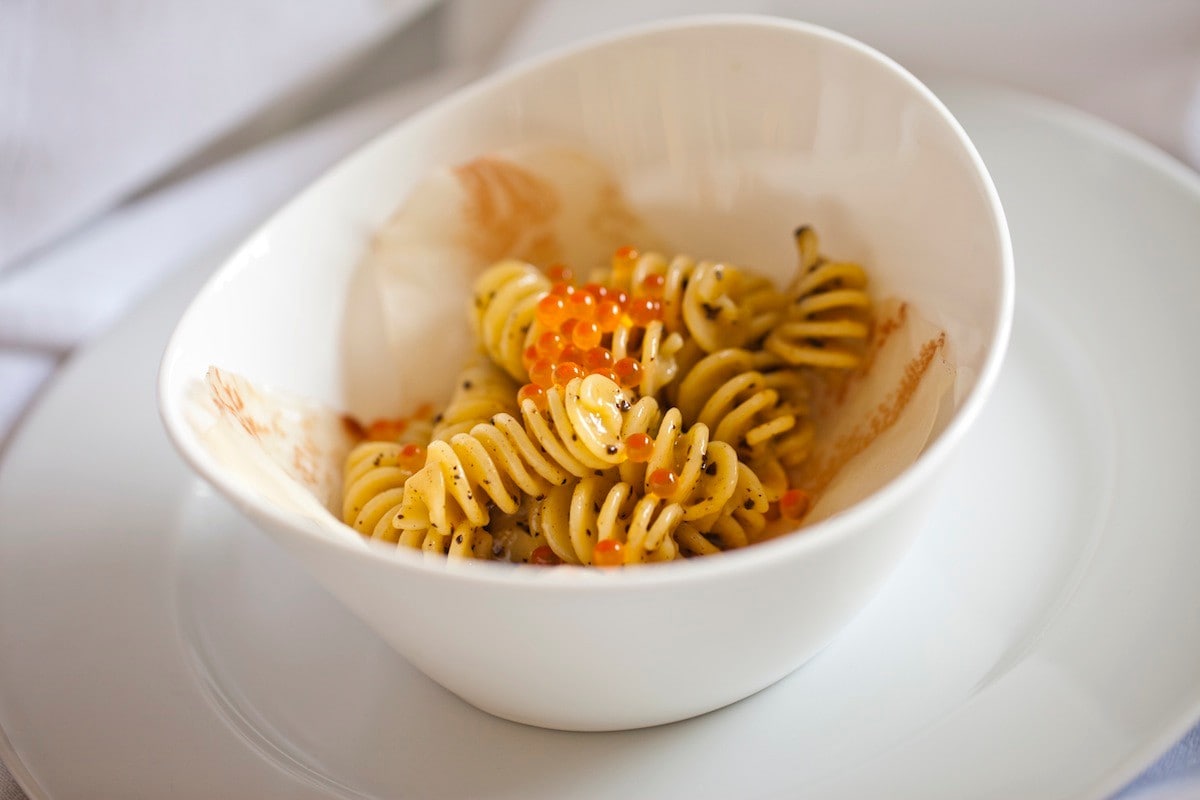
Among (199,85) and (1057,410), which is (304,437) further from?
(199,85)

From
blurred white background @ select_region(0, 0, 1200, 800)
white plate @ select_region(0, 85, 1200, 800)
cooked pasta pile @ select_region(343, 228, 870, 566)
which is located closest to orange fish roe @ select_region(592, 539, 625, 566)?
cooked pasta pile @ select_region(343, 228, 870, 566)

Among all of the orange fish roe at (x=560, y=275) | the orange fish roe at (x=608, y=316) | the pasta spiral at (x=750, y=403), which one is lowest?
the pasta spiral at (x=750, y=403)

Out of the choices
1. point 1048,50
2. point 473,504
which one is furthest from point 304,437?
point 1048,50

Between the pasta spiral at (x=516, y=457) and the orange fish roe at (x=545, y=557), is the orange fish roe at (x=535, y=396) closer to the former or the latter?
the pasta spiral at (x=516, y=457)

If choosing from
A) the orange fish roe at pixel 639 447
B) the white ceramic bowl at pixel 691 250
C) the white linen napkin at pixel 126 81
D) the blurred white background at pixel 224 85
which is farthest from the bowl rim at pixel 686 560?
the white linen napkin at pixel 126 81

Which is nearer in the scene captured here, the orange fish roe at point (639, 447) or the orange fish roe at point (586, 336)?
the orange fish roe at point (639, 447)


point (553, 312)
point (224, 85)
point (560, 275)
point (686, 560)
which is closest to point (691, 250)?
point (560, 275)

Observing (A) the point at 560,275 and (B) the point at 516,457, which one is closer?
(B) the point at 516,457

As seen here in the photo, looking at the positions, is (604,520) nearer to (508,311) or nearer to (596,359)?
(596,359)
